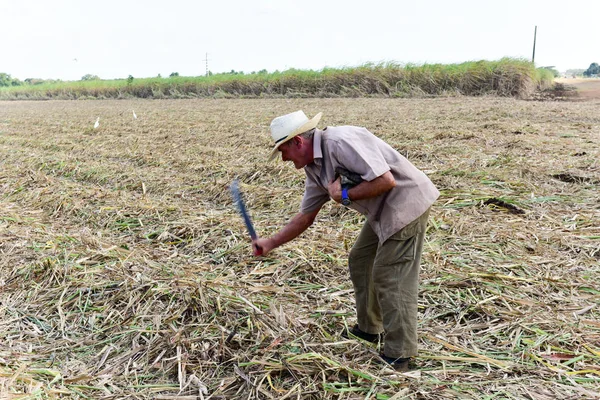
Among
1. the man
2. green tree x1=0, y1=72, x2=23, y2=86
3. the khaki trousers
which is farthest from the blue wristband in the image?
green tree x1=0, y1=72, x2=23, y2=86

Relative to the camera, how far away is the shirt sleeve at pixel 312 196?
8.91 feet

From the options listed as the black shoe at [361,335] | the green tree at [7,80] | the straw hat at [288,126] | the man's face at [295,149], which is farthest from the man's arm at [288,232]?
the green tree at [7,80]

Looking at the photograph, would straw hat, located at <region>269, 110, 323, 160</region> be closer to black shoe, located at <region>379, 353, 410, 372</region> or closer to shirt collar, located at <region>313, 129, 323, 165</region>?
shirt collar, located at <region>313, 129, 323, 165</region>

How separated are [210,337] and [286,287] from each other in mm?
813

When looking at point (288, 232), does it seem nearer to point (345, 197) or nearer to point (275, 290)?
point (345, 197)

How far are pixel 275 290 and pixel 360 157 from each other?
141cm

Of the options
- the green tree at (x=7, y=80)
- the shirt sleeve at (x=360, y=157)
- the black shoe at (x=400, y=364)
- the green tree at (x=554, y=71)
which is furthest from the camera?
the green tree at (x=7, y=80)

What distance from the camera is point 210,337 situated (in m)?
2.80

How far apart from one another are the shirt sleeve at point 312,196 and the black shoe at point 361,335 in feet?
2.49

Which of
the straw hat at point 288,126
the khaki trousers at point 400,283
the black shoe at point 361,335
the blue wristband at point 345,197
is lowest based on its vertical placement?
the black shoe at point 361,335

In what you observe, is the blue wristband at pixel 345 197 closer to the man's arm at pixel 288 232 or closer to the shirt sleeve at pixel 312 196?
the shirt sleeve at pixel 312 196

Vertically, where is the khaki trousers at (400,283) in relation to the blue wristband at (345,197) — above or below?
below

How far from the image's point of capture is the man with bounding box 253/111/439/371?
235 centimetres

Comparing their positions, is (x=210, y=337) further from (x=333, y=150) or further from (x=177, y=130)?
(x=177, y=130)
